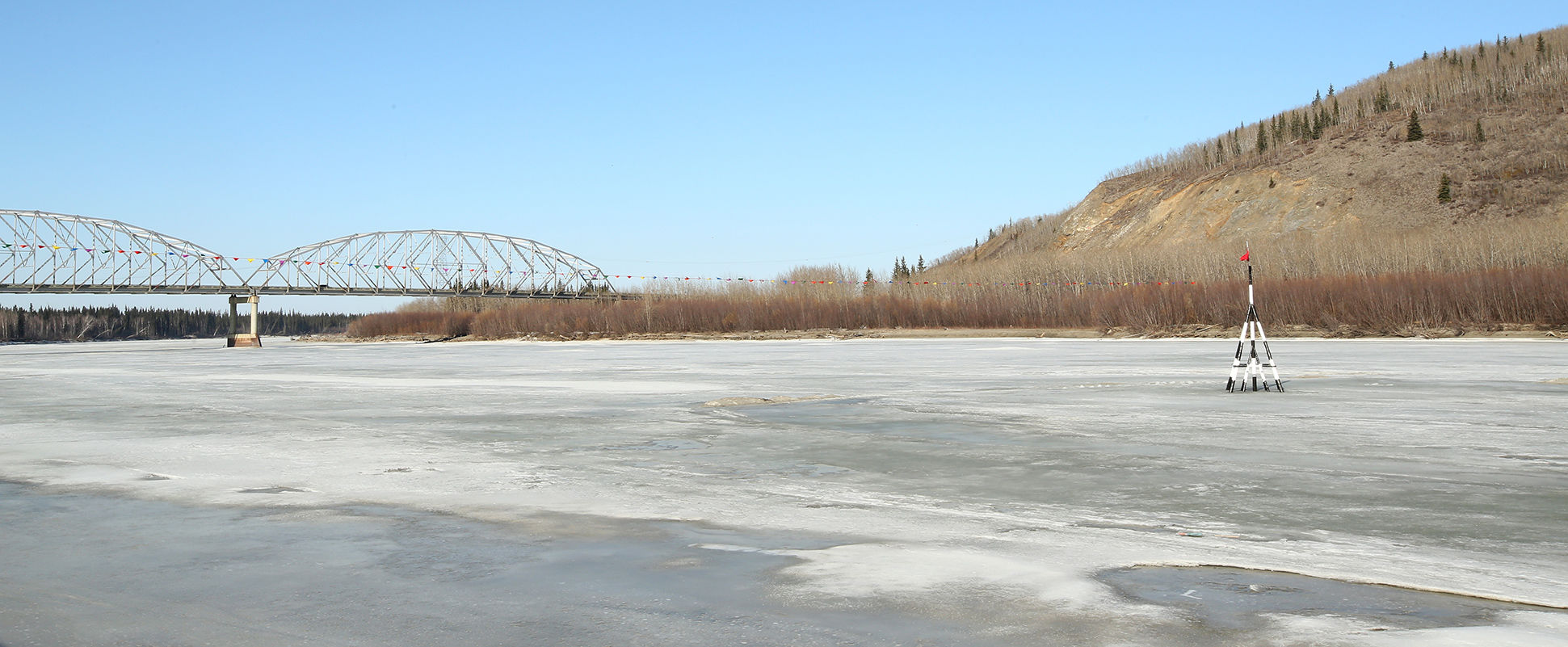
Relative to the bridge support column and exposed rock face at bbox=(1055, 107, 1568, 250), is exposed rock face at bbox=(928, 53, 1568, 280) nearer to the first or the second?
exposed rock face at bbox=(1055, 107, 1568, 250)

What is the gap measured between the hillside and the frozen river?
50510 millimetres

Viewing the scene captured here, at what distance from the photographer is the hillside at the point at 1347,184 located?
71.0 m

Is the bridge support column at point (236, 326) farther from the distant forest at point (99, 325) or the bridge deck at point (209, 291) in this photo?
the distant forest at point (99, 325)

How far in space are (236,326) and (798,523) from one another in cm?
8503

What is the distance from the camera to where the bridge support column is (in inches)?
2811

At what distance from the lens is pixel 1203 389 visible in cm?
1602

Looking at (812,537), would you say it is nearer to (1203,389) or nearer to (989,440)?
(989,440)

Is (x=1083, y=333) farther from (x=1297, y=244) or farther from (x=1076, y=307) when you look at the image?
(x=1297, y=244)

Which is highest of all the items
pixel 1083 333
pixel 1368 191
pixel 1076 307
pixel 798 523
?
pixel 1368 191

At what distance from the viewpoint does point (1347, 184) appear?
8894 cm

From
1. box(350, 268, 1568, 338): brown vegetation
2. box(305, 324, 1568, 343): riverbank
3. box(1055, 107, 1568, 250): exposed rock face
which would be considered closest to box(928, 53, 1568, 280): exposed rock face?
box(1055, 107, 1568, 250): exposed rock face

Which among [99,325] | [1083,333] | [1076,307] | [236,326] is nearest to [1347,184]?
[1076,307]

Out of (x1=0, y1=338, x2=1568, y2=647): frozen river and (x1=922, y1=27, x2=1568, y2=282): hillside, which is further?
(x1=922, y1=27, x2=1568, y2=282): hillside

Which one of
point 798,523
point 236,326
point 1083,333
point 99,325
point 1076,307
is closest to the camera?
point 798,523
